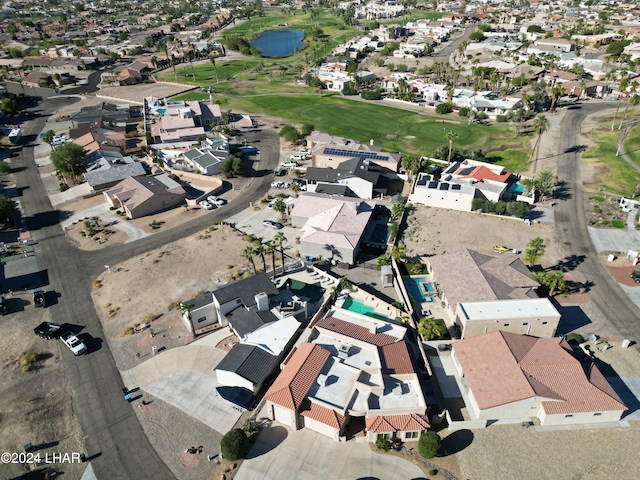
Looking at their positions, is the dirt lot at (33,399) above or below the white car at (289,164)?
above

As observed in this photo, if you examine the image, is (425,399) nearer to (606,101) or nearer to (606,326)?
(606,326)

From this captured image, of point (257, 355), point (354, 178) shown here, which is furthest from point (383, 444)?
point (354, 178)

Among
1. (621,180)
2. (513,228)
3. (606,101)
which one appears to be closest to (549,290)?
(513,228)

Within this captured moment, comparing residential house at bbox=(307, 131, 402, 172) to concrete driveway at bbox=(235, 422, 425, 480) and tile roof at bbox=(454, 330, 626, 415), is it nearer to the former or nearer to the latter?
tile roof at bbox=(454, 330, 626, 415)

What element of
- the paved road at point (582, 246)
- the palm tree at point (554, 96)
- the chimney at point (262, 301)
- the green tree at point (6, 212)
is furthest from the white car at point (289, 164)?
the palm tree at point (554, 96)

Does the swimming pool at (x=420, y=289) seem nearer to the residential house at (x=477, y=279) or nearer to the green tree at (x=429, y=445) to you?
the residential house at (x=477, y=279)

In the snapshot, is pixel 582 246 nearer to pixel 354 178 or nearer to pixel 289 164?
pixel 354 178
